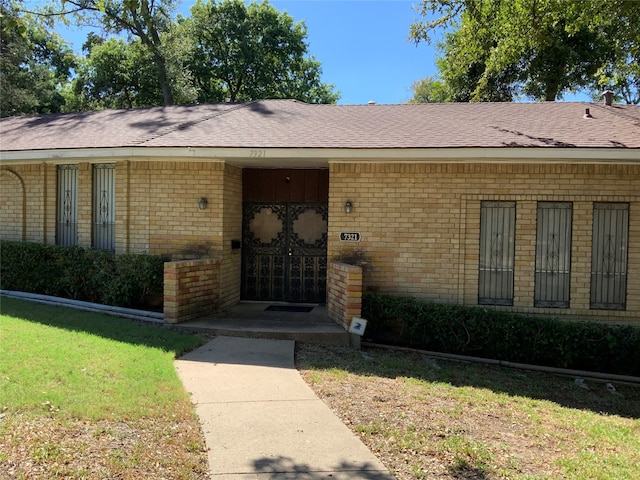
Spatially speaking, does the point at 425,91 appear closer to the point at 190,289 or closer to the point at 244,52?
the point at 244,52

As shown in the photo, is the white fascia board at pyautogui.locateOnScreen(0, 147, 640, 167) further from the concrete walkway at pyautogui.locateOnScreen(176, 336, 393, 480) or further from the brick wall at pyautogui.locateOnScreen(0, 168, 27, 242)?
the concrete walkway at pyautogui.locateOnScreen(176, 336, 393, 480)

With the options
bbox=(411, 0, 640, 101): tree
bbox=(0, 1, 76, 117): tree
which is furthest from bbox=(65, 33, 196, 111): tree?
bbox=(411, 0, 640, 101): tree

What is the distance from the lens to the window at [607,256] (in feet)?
28.5

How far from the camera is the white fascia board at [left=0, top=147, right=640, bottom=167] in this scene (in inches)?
312

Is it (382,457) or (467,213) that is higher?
(467,213)

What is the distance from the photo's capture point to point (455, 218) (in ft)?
28.9

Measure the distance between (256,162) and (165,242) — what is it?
2.20 m

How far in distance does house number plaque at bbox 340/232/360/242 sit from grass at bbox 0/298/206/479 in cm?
308

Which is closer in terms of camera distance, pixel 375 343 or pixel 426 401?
pixel 426 401

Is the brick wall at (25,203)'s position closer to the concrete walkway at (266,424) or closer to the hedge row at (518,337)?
the concrete walkway at (266,424)

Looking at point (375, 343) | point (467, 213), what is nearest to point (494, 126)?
point (467, 213)

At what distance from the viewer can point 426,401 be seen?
545cm

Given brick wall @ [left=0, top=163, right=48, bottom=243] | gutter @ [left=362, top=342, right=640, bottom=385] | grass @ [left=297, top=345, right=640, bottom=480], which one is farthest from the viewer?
brick wall @ [left=0, top=163, right=48, bottom=243]

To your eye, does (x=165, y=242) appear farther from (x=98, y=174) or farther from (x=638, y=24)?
(x=638, y=24)
